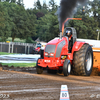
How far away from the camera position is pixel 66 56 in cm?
1325

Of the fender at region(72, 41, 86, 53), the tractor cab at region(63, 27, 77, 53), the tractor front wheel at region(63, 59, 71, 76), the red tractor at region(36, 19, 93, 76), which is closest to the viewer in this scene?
the tractor front wheel at region(63, 59, 71, 76)

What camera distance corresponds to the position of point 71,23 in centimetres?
6400

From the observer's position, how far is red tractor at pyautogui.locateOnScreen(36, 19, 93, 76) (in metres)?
12.8

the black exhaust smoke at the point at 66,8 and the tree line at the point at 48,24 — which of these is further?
the tree line at the point at 48,24

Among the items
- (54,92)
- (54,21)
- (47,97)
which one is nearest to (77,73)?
(54,92)

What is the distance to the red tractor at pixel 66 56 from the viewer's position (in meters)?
12.8

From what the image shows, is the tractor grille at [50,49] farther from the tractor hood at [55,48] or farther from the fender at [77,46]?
the fender at [77,46]

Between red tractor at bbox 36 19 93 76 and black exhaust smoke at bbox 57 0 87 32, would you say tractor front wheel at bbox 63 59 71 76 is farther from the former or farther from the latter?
black exhaust smoke at bbox 57 0 87 32

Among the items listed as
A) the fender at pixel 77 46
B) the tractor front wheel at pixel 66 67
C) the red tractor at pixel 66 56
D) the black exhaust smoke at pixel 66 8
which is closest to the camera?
the tractor front wheel at pixel 66 67

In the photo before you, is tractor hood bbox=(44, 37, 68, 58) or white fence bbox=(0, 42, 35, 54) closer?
tractor hood bbox=(44, 37, 68, 58)

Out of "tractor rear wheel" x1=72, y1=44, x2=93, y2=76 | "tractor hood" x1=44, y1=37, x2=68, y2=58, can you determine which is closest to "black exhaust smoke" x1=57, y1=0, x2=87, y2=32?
"tractor rear wheel" x1=72, y1=44, x2=93, y2=76

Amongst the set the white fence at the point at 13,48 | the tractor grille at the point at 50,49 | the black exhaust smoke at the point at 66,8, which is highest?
the black exhaust smoke at the point at 66,8

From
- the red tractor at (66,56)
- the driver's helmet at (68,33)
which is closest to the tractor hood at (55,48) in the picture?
the red tractor at (66,56)

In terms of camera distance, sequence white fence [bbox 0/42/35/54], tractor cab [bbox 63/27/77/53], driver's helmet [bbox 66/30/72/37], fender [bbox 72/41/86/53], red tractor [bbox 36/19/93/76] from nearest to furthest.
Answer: red tractor [bbox 36/19/93/76] → fender [bbox 72/41/86/53] → tractor cab [bbox 63/27/77/53] → driver's helmet [bbox 66/30/72/37] → white fence [bbox 0/42/35/54]
